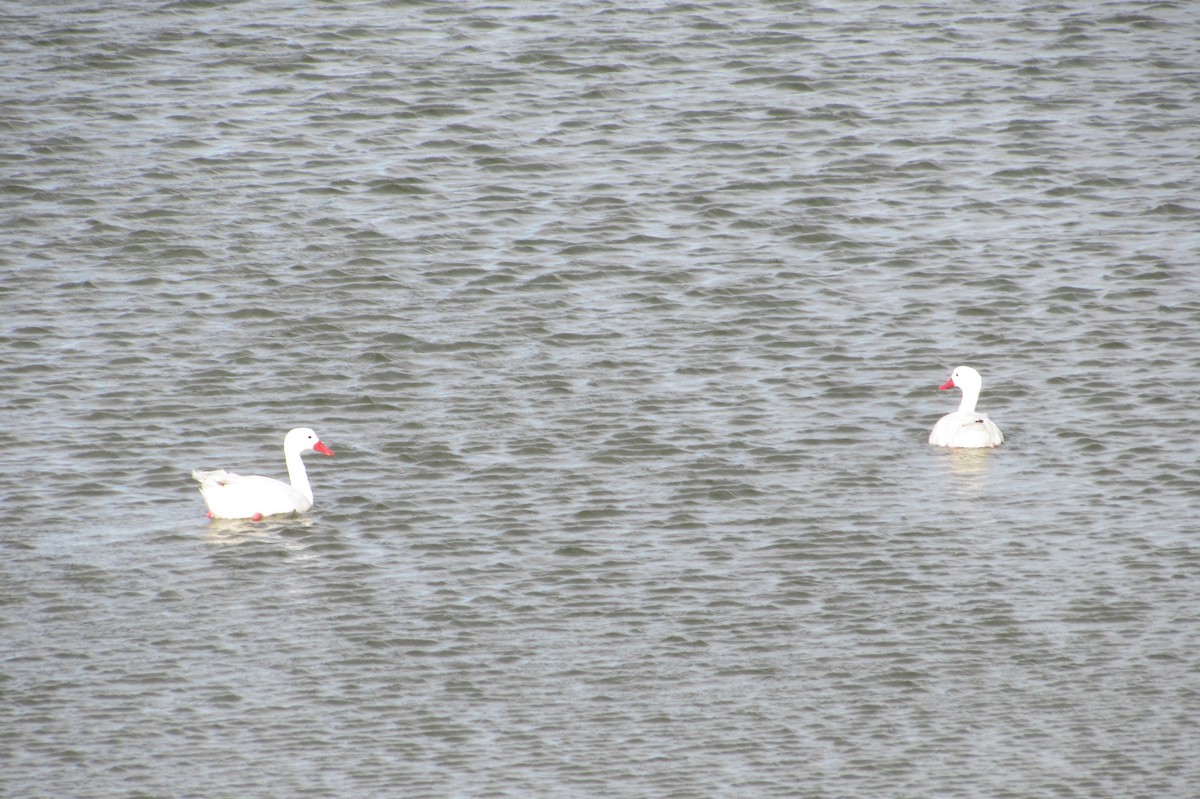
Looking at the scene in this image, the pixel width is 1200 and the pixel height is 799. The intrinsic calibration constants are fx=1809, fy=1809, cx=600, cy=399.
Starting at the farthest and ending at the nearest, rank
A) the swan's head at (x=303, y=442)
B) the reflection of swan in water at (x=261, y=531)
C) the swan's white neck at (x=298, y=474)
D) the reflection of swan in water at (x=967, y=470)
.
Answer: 1. the swan's head at (x=303, y=442)
2. the reflection of swan in water at (x=967, y=470)
3. the swan's white neck at (x=298, y=474)
4. the reflection of swan in water at (x=261, y=531)

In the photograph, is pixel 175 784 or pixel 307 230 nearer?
pixel 175 784

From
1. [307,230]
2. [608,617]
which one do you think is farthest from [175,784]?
[307,230]

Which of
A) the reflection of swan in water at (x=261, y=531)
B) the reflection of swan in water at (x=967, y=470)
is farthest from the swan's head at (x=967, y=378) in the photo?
the reflection of swan in water at (x=261, y=531)

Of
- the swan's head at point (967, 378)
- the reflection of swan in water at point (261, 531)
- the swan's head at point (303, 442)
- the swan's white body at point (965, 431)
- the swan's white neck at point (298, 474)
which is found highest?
the swan's head at point (303, 442)

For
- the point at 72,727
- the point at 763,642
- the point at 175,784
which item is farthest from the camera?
the point at 763,642

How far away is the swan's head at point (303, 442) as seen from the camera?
13469 mm

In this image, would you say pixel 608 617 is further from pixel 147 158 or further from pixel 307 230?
pixel 147 158

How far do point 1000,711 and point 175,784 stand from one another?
4.28 metres

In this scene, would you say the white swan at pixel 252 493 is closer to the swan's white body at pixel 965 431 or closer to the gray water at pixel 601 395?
the gray water at pixel 601 395

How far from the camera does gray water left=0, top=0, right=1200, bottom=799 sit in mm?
9609

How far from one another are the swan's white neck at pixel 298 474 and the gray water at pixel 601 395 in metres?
0.32

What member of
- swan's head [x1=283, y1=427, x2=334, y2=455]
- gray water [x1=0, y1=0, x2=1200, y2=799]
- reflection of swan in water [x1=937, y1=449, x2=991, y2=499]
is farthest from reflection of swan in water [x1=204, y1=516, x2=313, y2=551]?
reflection of swan in water [x1=937, y1=449, x2=991, y2=499]

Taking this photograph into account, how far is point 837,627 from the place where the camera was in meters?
10.8

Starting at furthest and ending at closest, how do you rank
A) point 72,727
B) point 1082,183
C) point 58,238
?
point 1082,183, point 58,238, point 72,727
